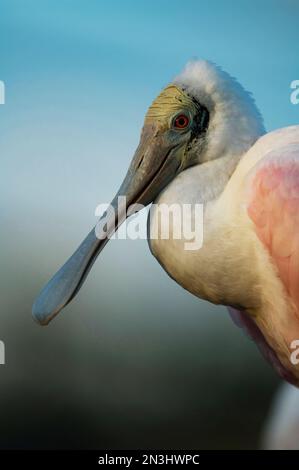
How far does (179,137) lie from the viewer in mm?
2338

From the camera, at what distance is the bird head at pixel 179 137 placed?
2.29 m

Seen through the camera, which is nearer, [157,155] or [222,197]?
[222,197]

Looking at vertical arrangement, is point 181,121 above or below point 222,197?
above

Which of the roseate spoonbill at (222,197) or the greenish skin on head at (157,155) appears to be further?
the greenish skin on head at (157,155)

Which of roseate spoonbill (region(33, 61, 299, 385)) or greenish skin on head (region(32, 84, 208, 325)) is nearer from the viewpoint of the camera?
roseate spoonbill (region(33, 61, 299, 385))

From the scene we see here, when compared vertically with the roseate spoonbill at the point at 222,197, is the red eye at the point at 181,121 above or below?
above

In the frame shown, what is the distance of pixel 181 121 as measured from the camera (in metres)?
2.33

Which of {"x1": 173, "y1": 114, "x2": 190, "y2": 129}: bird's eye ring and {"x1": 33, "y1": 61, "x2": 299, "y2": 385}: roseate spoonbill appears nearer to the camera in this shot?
{"x1": 33, "y1": 61, "x2": 299, "y2": 385}: roseate spoonbill

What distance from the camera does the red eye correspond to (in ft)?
7.60

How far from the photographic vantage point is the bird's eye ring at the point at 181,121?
7.60ft

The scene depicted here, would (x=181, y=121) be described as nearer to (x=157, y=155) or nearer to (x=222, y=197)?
(x=157, y=155)

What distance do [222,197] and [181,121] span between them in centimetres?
26

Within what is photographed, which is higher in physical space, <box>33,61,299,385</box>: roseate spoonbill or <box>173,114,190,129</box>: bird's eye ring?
<box>173,114,190,129</box>: bird's eye ring

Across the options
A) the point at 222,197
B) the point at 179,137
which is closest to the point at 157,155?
the point at 179,137
